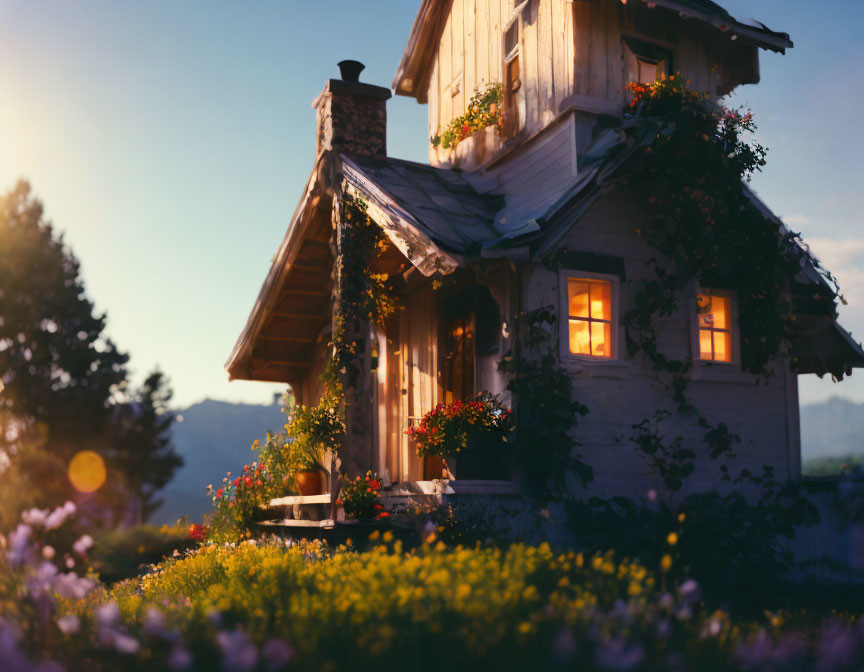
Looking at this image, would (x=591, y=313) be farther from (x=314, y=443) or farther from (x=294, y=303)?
(x=294, y=303)

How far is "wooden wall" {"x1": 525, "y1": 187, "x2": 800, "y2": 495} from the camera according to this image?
9.80 m

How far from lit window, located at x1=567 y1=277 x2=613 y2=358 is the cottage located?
0.02m

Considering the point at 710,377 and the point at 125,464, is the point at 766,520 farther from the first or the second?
the point at 125,464

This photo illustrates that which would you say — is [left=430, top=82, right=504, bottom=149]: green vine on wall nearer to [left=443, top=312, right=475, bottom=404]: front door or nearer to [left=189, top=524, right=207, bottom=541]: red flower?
[left=443, top=312, right=475, bottom=404]: front door

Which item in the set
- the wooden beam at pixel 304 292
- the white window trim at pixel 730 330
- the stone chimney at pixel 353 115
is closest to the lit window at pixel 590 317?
the white window trim at pixel 730 330

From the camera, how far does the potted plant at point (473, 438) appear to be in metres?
9.11

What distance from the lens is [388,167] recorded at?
37.3 ft

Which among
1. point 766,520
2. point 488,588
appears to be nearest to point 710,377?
point 766,520

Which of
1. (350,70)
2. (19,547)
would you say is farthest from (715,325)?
(19,547)

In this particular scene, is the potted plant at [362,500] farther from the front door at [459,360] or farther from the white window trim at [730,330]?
the white window trim at [730,330]

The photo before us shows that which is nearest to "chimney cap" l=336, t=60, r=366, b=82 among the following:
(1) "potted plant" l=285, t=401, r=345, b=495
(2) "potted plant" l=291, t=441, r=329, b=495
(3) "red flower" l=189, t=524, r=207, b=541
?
(1) "potted plant" l=285, t=401, r=345, b=495

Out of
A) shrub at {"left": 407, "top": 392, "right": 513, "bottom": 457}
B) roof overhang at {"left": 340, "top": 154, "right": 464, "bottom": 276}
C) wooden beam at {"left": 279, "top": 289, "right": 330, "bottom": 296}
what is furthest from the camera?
wooden beam at {"left": 279, "top": 289, "right": 330, "bottom": 296}

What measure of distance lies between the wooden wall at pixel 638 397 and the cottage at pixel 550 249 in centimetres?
2

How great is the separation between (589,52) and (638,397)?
186 inches
